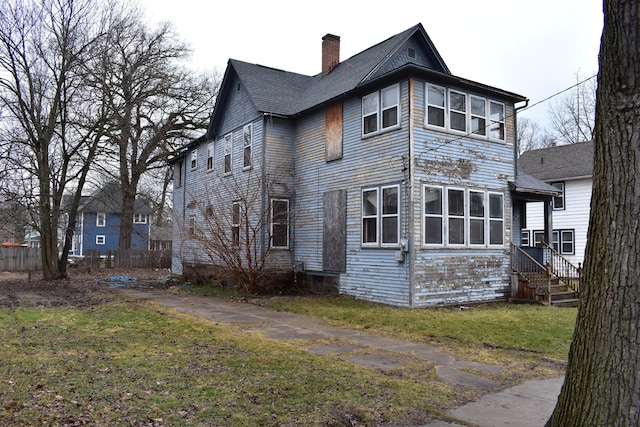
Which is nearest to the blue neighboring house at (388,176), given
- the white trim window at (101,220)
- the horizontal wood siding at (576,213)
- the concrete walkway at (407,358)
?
the concrete walkway at (407,358)

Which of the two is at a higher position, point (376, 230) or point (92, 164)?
point (92, 164)

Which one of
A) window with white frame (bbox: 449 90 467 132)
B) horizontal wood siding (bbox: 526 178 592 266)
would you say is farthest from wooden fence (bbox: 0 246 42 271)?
horizontal wood siding (bbox: 526 178 592 266)

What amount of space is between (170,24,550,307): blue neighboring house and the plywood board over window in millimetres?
38

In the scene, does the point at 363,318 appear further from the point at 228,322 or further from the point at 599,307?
the point at 599,307

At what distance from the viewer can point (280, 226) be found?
60.0 feet

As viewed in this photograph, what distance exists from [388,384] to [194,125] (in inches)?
1137

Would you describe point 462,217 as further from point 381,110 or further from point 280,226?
point 280,226

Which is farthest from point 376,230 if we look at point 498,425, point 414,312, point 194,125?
point 194,125

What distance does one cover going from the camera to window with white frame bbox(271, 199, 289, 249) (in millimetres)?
18016

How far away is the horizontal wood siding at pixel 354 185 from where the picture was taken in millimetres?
13773

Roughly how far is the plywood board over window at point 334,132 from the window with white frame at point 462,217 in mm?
3651

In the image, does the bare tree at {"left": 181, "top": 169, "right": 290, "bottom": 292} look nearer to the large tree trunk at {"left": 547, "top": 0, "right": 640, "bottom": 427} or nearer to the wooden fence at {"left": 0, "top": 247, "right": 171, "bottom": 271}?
the large tree trunk at {"left": 547, "top": 0, "right": 640, "bottom": 427}

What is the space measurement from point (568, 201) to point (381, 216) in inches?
639

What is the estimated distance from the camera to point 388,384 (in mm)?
6078
